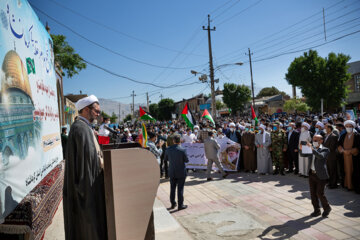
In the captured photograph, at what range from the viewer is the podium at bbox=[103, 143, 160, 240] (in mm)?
2172

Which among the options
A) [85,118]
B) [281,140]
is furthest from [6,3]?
[281,140]

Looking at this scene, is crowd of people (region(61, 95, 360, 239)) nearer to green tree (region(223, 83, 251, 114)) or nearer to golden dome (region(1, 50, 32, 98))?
golden dome (region(1, 50, 32, 98))

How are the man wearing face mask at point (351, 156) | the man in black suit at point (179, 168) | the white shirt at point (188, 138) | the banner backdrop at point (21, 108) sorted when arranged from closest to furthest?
the banner backdrop at point (21, 108)
the man in black suit at point (179, 168)
the man wearing face mask at point (351, 156)
the white shirt at point (188, 138)

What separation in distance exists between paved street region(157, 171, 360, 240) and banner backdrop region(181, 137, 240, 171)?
1802 mm

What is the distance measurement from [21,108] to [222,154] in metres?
8.28

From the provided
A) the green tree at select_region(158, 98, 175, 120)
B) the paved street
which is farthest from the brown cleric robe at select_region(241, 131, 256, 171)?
the green tree at select_region(158, 98, 175, 120)

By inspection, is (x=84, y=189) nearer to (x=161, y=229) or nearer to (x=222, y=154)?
(x=161, y=229)

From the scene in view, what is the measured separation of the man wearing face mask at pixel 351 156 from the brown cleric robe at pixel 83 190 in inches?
262

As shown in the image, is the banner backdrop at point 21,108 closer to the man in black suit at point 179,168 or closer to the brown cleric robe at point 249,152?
the man in black suit at point 179,168

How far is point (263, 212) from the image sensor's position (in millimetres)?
5246

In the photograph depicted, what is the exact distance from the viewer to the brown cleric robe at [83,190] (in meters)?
2.14

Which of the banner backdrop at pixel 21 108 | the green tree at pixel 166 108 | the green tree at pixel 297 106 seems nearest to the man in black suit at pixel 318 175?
the banner backdrop at pixel 21 108

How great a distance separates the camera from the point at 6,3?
8.18 feet

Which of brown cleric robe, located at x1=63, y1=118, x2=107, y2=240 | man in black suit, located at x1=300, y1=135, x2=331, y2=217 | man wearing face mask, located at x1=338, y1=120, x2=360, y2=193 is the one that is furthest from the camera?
man wearing face mask, located at x1=338, y1=120, x2=360, y2=193
